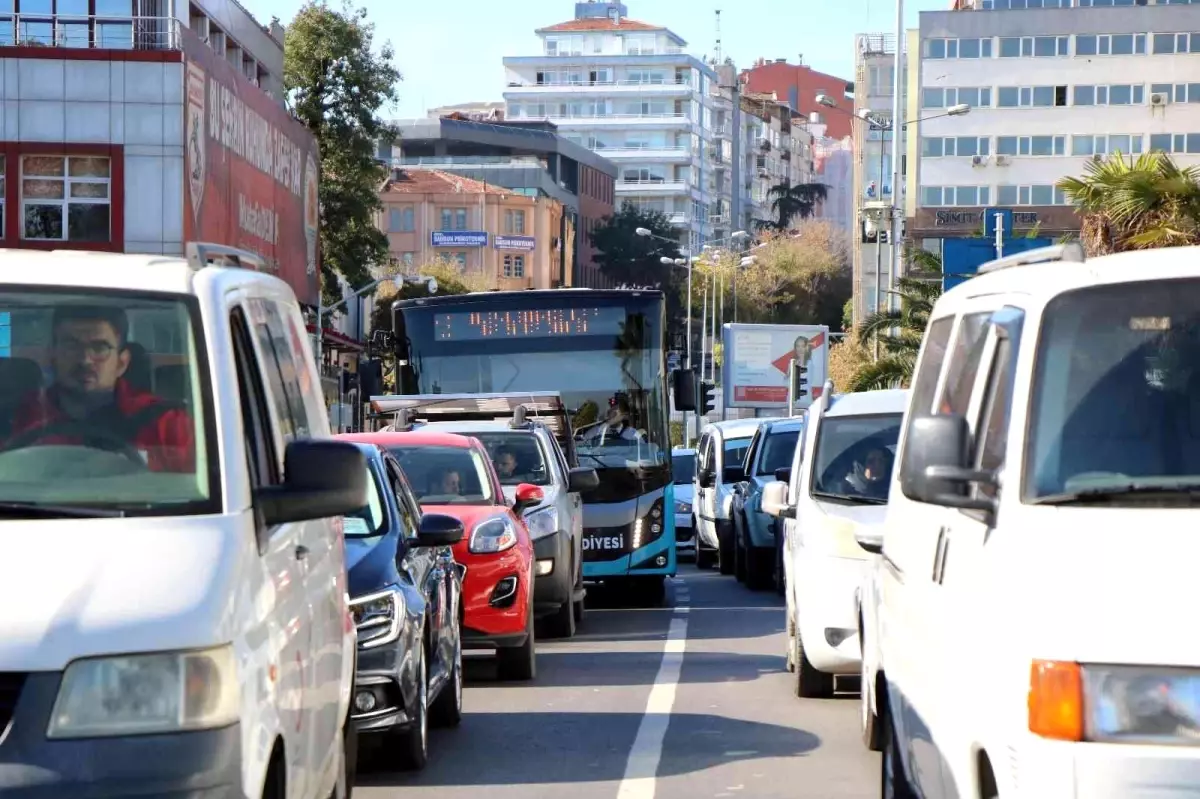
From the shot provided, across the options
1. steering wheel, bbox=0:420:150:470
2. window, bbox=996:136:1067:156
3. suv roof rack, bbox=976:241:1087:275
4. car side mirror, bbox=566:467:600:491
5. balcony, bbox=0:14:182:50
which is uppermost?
window, bbox=996:136:1067:156

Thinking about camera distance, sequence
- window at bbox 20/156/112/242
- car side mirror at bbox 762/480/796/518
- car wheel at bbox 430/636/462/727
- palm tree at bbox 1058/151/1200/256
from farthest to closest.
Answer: window at bbox 20/156/112/242, palm tree at bbox 1058/151/1200/256, car side mirror at bbox 762/480/796/518, car wheel at bbox 430/636/462/727

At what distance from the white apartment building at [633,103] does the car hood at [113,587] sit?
172m

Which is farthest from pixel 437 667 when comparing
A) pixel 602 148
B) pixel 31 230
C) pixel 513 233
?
pixel 602 148

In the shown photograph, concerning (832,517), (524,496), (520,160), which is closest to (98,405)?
(832,517)

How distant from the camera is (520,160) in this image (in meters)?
148

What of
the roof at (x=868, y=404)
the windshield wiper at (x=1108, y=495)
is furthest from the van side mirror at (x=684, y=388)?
the windshield wiper at (x=1108, y=495)

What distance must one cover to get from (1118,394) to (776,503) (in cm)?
836

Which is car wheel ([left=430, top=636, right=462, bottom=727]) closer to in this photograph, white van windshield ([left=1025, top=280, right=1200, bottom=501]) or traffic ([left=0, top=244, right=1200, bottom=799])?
traffic ([left=0, top=244, right=1200, bottom=799])

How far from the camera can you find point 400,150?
154 meters

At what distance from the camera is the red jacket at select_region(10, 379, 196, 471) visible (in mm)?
5473

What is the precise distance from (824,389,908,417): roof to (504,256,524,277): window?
419 feet

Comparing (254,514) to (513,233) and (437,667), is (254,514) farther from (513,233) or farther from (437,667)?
(513,233)

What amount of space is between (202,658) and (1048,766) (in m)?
1.82

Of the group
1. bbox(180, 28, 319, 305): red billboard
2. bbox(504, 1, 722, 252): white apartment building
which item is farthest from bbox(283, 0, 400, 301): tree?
bbox(504, 1, 722, 252): white apartment building
